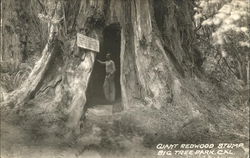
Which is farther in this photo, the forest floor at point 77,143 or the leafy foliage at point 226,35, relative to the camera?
the leafy foliage at point 226,35

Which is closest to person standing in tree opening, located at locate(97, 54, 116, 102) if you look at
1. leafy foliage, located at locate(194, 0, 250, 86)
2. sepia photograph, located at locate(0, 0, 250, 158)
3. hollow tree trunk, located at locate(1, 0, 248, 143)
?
sepia photograph, located at locate(0, 0, 250, 158)

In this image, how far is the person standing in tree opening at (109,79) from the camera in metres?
7.52

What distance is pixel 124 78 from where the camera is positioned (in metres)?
7.57

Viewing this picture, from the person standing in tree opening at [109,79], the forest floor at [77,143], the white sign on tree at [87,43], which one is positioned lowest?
the forest floor at [77,143]

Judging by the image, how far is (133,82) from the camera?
7.50 m

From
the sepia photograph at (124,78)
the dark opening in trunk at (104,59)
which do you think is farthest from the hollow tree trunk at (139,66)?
the dark opening in trunk at (104,59)

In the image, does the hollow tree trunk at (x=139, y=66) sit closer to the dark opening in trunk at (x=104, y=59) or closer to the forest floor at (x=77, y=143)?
the dark opening in trunk at (x=104, y=59)

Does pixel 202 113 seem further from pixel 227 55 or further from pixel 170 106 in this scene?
pixel 227 55

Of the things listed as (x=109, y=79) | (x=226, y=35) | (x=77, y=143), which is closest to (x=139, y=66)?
(x=109, y=79)

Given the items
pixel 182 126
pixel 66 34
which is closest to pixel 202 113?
pixel 182 126

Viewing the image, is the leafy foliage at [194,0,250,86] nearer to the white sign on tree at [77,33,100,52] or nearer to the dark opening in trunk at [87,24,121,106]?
the dark opening in trunk at [87,24,121,106]

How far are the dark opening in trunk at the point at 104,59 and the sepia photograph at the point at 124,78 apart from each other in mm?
21

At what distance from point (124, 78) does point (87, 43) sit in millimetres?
1026

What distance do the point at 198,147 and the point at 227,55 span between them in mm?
1955
